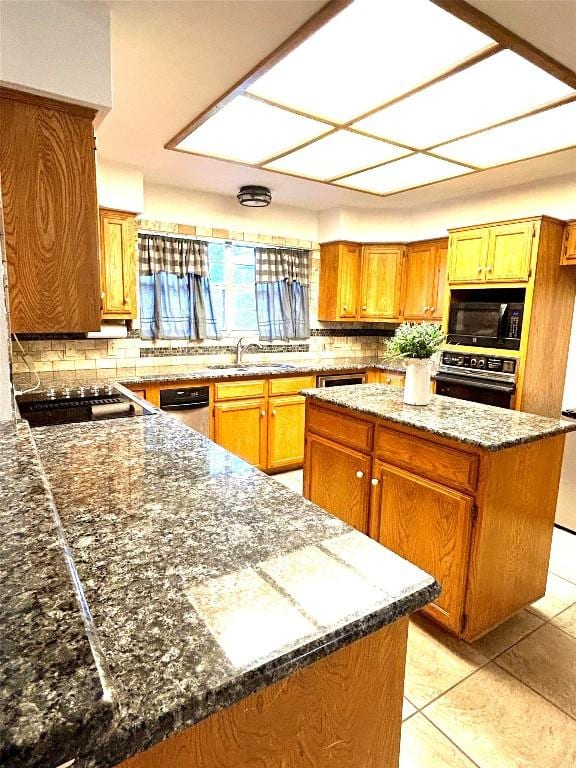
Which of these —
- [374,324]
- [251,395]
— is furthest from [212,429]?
[374,324]

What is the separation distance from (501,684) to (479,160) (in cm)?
294

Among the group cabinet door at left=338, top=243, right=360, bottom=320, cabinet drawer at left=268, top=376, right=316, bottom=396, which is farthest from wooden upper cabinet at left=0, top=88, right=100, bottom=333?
cabinet door at left=338, top=243, right=360, bottom=320

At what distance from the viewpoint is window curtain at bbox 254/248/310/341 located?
4570 millimetres

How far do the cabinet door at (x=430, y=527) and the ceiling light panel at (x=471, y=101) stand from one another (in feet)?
5.69

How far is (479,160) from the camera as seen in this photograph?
2.94 m

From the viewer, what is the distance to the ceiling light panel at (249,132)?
2230 mm

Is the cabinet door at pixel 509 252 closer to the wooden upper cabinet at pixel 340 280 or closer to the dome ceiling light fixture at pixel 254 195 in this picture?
the wooden upper cabinet at pixel 340 280

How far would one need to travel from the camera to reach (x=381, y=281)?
4730 mm

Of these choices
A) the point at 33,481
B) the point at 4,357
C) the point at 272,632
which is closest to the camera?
the point at 272,632

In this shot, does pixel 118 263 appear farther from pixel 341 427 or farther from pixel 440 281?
pixel 440 281

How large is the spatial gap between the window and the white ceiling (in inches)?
51.5

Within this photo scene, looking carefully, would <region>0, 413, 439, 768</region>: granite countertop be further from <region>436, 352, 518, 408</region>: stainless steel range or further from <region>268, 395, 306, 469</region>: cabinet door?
<region>436, 352, 518, 408</region>: stainless steel range

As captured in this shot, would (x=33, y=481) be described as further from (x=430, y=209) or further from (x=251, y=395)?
(x=430, y=209)

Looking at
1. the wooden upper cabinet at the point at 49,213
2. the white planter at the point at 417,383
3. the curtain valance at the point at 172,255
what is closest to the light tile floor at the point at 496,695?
the white planter at the point at 417,383
